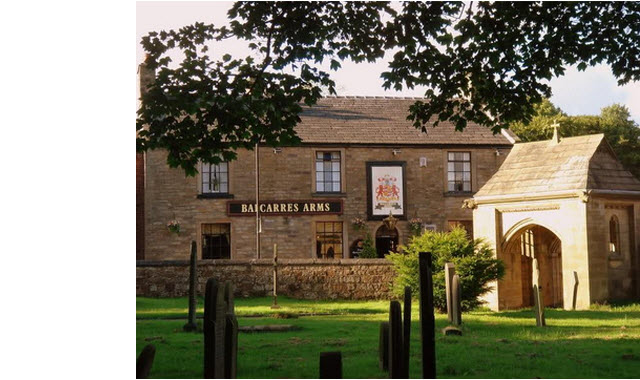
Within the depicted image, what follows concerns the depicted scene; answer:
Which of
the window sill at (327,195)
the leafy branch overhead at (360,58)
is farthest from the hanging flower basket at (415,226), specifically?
the leafy branch overhead at (360,58)

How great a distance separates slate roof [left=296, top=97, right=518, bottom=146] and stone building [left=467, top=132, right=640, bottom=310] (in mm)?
6376

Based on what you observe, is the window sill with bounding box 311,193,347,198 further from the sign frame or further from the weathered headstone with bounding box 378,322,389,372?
the weathered headstone with bounding box 378,322,389,372

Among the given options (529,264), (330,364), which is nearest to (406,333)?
(330,364)

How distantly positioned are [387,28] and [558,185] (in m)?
11.0

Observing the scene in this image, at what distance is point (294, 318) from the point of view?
57.7 feet

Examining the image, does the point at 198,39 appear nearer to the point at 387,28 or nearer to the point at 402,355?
the point at 387,28

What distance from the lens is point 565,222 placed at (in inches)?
832

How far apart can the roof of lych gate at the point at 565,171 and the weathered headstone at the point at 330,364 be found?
1744cm

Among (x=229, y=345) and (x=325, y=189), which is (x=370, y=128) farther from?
(x=229, y=345)

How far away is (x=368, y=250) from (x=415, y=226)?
215 centimetres

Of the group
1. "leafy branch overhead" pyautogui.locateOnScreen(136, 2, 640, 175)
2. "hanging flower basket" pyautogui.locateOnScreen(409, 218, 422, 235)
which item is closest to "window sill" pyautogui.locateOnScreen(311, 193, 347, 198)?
"hanging flower basket" pyautogui.locateOnScreen(409, 218, 422, 235)

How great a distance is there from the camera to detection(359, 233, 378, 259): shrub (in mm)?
27625

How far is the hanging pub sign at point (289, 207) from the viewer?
2811cm

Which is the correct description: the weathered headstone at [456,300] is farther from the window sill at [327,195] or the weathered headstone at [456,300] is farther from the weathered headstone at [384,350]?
the window sill at [327,195]
